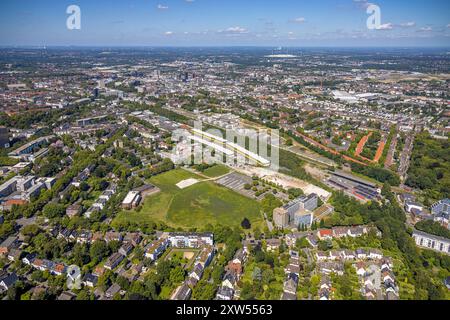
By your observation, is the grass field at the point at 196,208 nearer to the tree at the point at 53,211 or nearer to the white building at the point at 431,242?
the tree at the point at 53,211

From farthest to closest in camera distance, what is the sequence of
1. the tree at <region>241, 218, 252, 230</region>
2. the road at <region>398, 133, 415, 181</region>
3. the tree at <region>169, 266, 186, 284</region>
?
the road at <region>398, 133, 415, 181</region> < the tree at <region>241, 218, 252, 230</region> < the tree at <region>169, 266, 186, 284</region>

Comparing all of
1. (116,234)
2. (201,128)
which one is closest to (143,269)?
(116,234)

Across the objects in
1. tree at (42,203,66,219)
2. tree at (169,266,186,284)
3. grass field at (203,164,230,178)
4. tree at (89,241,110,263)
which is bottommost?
tree at (169,266,186,284)

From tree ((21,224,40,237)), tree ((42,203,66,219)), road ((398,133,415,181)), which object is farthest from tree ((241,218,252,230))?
road ((398,133,415,181))

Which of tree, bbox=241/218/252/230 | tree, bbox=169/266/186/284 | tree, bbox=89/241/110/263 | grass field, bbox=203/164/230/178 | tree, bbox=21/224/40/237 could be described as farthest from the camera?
grass field, bbox=203/164/230/178

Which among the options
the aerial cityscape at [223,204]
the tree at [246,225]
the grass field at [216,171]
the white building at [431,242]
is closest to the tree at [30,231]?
the aerial cityscape at [223,204]

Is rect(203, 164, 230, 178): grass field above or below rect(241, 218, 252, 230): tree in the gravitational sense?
above

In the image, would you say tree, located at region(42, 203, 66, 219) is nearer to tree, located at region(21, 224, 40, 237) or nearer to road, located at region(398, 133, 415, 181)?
tree, located at region(21, 224, 40, 237)

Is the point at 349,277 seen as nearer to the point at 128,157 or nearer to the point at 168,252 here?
the point at 168,252
